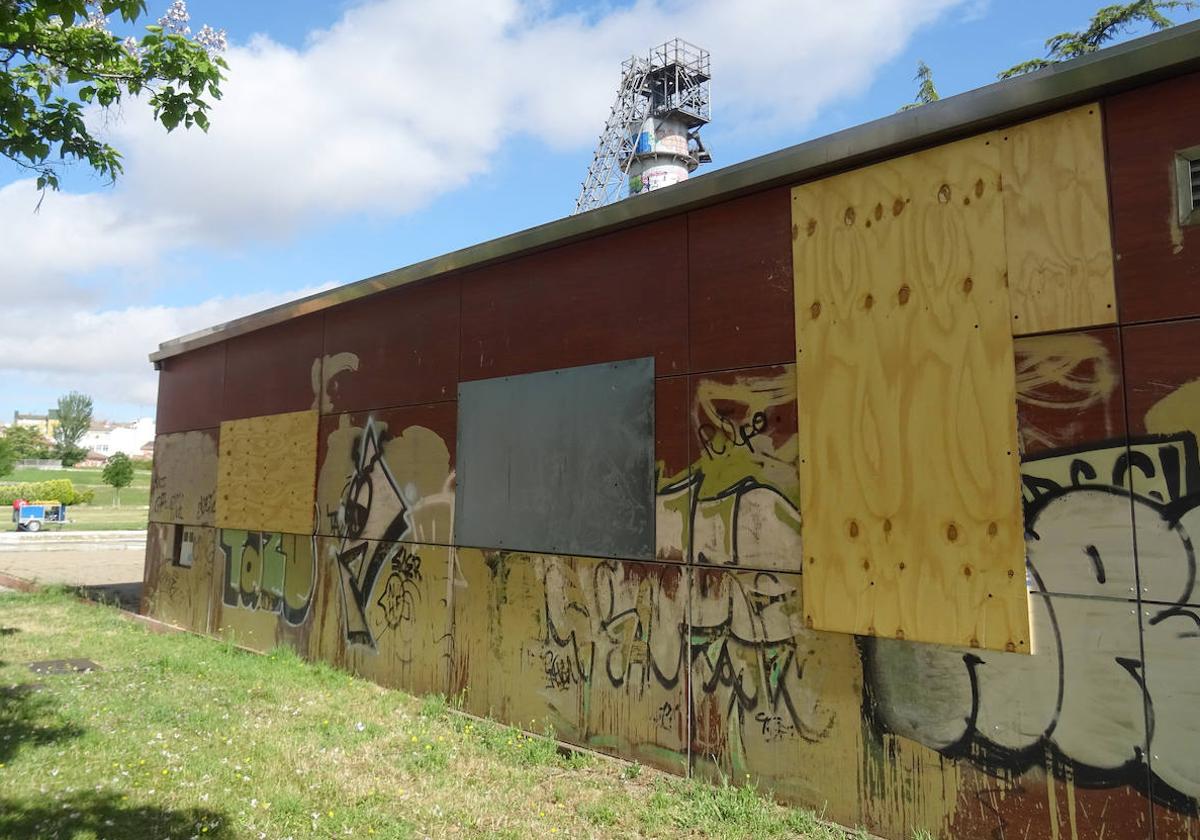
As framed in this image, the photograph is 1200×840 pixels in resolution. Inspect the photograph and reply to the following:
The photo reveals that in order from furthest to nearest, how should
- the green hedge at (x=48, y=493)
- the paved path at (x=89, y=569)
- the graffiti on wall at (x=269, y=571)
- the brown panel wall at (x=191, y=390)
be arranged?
the green hedge at (x=48, y=493), the paved path at (x=89, y=569), the brown panel wall at (x=191, y=390), the graffiti on wall at (x=269, y=571)

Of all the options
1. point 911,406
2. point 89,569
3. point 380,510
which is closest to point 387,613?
point 380,510

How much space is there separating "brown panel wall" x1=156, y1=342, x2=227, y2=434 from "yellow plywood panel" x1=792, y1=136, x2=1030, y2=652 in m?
8.74

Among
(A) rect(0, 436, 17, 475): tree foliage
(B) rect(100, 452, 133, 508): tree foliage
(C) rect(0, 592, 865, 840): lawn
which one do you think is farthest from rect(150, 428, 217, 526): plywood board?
(A) rect(0, 436, 17, 475): tree foliage

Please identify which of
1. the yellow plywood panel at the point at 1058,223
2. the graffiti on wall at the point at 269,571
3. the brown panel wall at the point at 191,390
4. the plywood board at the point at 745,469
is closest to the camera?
the yellow plywood panel at the point at 1058,223

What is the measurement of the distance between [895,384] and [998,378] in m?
0.53

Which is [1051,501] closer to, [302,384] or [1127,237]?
[1127,237]

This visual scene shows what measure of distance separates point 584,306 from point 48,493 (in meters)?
48.6

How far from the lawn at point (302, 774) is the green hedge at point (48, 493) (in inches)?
1647

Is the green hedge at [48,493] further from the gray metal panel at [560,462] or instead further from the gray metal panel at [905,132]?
the gray metal panel at [905,132]

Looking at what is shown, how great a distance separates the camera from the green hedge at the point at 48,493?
43.3 metres

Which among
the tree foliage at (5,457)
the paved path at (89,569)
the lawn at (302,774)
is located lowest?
the lawn at (302,774)

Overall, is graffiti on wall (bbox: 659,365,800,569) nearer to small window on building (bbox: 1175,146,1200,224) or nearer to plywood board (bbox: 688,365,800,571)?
plywood board (bbox: 688,365,800,571)

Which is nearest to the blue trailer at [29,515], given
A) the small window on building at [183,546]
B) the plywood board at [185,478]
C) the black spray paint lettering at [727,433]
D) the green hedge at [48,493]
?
A: the green hedge at [48,493]

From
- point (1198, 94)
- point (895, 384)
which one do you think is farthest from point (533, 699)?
point (1198, 94)
